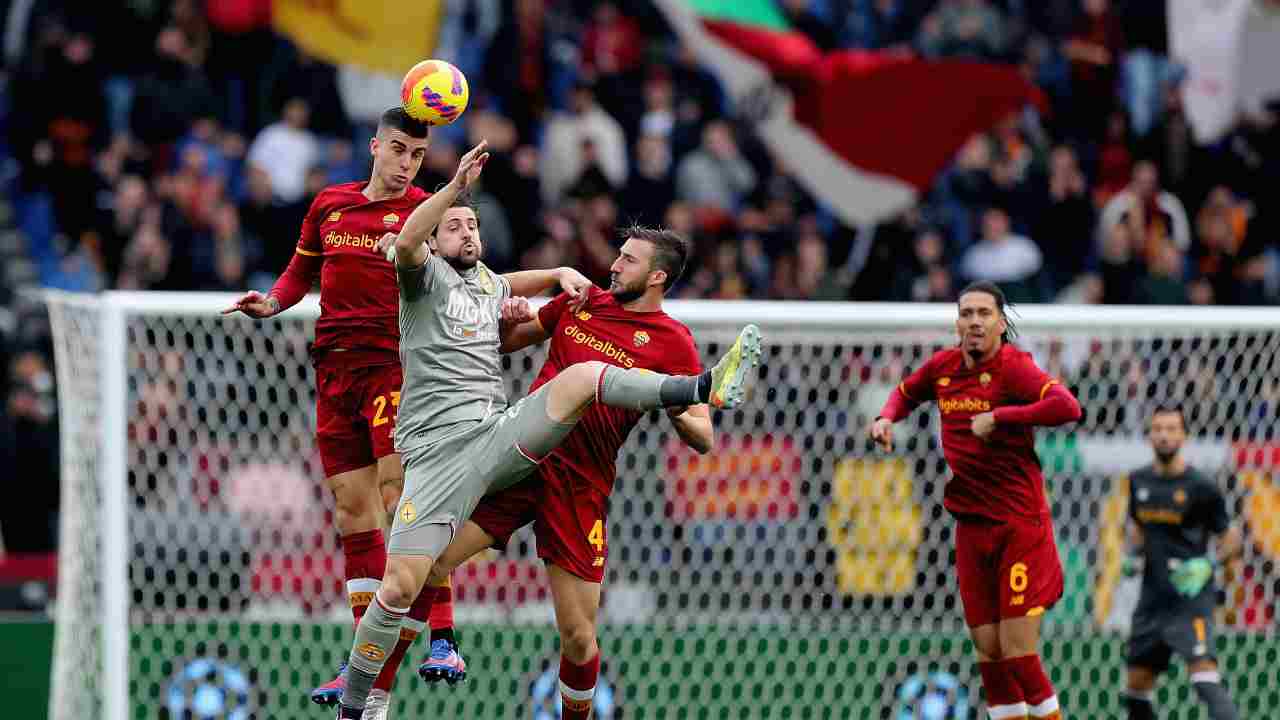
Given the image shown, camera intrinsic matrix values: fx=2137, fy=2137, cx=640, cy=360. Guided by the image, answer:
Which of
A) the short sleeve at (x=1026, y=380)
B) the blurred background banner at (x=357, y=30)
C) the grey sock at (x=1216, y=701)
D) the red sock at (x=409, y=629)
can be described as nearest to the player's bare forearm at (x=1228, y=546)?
the grey sock at (x=1216, y=701)

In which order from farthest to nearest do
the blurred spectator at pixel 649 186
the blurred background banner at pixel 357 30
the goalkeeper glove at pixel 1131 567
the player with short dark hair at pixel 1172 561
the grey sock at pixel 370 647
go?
the blurred spectator at pixel 649 186 → the blurred background banner at pixel 357 30 → the goalkeeper glove at pixel 1131 567 → the player with short dark hair at pixel 1172 561 → the grey sock at pixel 370 647

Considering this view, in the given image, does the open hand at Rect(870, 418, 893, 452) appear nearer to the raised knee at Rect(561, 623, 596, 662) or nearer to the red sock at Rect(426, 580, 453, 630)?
the raised knee at Rect(561, 623, 596, 662)

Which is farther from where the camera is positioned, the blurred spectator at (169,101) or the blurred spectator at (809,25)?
the blurred spectator at (809,25)

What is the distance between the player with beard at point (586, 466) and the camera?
30.4 feet

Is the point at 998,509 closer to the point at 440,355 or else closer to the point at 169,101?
the point at 440,355

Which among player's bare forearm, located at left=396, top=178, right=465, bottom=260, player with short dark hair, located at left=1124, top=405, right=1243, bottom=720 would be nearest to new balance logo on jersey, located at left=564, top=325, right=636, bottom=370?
player's bare forearm, located at left=396, top=178, right=465, bottom=260

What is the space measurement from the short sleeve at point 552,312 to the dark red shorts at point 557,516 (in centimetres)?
63

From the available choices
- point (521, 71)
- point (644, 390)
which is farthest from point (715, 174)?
point (644, 390)

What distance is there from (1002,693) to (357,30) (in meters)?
7.36

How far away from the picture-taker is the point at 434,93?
857 centimetres

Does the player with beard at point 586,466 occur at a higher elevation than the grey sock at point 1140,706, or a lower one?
higher

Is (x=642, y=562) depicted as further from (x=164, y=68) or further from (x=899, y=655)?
(x=164, y=68)

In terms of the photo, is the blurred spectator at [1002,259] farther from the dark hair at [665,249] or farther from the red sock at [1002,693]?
the dark hair at [665,249]

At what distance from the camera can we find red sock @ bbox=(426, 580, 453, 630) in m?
9.22
